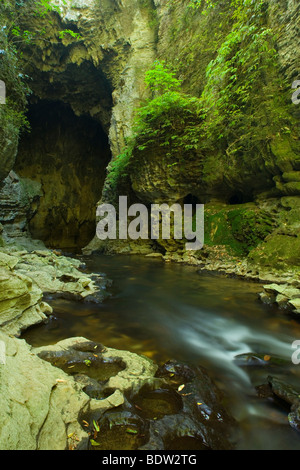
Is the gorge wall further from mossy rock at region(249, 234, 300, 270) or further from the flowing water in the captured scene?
the flowing water

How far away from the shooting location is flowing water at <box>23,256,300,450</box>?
82.5 inches

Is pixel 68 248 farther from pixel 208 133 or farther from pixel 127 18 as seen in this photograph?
pixel 127 18

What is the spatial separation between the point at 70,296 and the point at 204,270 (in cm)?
521

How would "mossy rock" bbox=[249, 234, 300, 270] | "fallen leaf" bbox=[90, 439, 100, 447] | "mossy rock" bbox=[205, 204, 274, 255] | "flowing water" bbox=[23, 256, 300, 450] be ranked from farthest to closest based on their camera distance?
"mossy rock" bbox=[205, 204, 274, 255] < "mossy rock" bbox=[249, 234, 300, 270] < "flowing water" bbox=[23, 256, 300, 450] < "fallen leaf" bbox=[90, 439, 100, 447]

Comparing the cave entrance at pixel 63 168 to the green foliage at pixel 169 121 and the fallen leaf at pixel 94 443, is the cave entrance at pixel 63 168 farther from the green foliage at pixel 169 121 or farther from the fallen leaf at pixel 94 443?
the fallen leaf at pixel 94 443

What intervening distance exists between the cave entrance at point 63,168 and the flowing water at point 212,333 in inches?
703

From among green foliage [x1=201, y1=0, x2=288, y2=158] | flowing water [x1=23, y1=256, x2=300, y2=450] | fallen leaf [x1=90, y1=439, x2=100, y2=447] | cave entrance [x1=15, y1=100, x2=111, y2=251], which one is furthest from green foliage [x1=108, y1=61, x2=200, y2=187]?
cave entrance [x1=15, y1=100, x2=111, y2=251]

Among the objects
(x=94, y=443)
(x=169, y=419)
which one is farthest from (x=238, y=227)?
(x=94, y=443)

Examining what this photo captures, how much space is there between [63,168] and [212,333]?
2299cm

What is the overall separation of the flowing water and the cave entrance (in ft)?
58.6

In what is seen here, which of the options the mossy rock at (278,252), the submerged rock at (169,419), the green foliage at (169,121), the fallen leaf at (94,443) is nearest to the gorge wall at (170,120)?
the mossy rock at (278,252)

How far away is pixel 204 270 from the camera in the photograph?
8.75 metres
